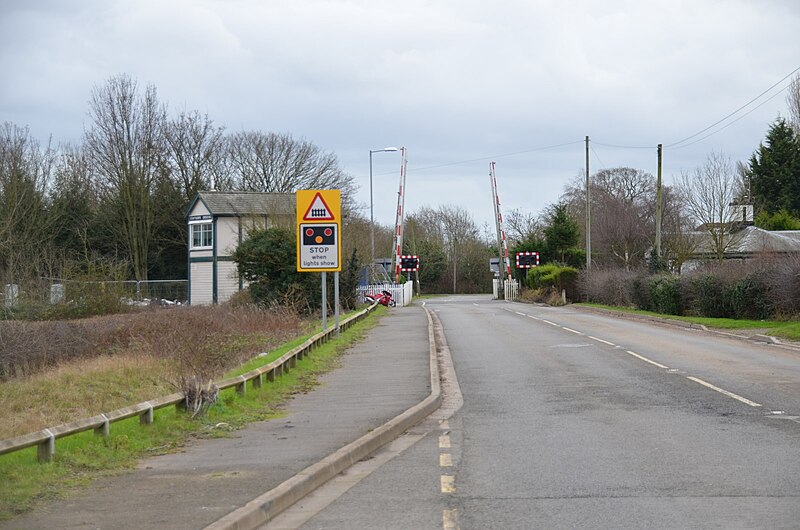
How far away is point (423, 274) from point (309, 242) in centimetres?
8084

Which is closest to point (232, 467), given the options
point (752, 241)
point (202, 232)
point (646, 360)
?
point (646, 360)

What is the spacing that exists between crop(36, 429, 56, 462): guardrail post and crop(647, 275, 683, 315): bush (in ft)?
108

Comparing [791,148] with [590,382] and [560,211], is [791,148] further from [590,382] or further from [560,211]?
[590,382]


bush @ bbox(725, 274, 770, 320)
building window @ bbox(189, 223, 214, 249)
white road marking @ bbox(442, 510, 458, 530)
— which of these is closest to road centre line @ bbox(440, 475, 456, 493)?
white road marking @ bbox(442, 510, 458, 530)

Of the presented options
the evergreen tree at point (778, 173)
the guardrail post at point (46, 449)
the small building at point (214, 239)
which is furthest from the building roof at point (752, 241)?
the guardrail post at point (46, 449)

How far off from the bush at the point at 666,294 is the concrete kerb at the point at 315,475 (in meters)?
27.4

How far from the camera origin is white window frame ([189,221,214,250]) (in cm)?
5935

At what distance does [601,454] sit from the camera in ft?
31.4

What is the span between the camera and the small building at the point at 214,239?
5828 cm

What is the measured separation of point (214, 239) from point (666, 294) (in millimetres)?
31458

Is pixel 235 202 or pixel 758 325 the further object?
pixel 235 202

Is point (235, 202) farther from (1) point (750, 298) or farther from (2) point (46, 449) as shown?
(2) point (46, 449)

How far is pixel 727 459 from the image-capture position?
9164mm

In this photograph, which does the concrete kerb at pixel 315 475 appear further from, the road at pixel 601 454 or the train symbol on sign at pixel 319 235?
the train symbol on sign at pixel 319 235
